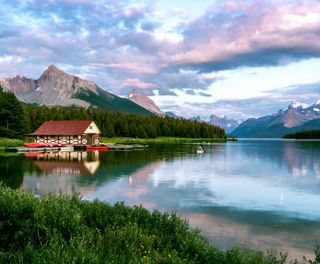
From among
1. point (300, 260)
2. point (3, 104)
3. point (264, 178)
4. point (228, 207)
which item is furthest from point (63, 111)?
point (300, 260)

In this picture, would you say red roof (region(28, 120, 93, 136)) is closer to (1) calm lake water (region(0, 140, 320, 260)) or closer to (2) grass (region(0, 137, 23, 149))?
(2) grass (region(0, 137, 23, 149))

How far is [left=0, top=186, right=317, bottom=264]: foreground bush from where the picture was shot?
34.2 ft

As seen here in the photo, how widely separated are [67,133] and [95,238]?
111318 millimetres

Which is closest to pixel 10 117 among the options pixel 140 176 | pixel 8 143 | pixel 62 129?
pixel 8 143

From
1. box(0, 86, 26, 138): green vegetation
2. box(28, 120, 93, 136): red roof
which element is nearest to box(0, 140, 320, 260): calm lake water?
box(0, 86, 26, 138): green vegetation

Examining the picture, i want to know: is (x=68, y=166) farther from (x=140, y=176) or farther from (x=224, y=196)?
(x=224, y=196)

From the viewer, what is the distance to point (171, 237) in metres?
13.6

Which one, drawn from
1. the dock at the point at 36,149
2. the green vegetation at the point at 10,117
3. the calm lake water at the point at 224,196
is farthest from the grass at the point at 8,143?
the calm lake water at the point at 224,196

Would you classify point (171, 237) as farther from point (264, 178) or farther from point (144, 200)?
point (264, 178)

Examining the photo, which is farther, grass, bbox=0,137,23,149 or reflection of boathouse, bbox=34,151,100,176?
grass, bbox=0,137,23,149

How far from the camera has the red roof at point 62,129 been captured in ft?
395

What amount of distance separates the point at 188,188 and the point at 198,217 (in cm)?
1332

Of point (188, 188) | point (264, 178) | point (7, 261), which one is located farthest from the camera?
point (264, 178)

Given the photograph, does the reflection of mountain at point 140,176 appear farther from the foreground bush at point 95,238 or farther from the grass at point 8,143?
the grass at point 8,143
